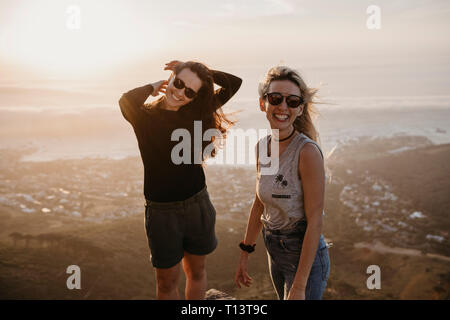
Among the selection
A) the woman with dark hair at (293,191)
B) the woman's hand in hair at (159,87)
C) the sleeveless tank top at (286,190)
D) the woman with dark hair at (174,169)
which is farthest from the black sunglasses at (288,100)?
the woman's hand in hair at (159,87)

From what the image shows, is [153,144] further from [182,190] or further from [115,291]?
[115,291]

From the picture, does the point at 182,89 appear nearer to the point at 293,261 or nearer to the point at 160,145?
the point at 160,145

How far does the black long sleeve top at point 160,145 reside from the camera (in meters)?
2.65

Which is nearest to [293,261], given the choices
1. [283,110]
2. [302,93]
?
[283,110]

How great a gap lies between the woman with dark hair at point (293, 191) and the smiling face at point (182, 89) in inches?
24.3

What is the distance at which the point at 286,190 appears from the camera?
226 centimetres

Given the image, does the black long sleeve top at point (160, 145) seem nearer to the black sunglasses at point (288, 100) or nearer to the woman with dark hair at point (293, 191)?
the woman with dark hair at point (293, 191)

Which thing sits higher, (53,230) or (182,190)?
(182,190)

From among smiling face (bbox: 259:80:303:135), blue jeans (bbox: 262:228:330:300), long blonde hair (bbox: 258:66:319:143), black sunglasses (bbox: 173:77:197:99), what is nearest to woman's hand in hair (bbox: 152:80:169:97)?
black sunglasses (bbox: 173:77:197:99)

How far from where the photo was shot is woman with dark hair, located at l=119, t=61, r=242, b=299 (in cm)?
266

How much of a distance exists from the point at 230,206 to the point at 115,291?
9227 mm

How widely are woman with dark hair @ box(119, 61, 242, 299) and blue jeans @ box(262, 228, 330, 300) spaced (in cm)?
69
